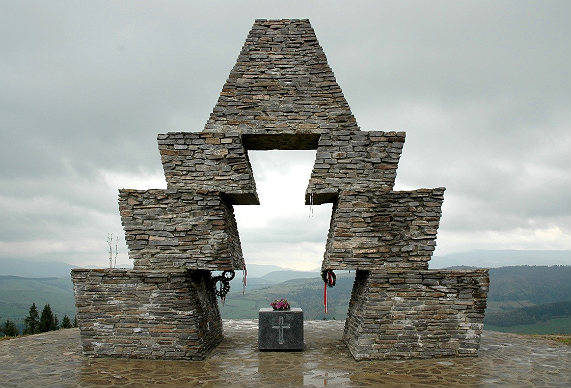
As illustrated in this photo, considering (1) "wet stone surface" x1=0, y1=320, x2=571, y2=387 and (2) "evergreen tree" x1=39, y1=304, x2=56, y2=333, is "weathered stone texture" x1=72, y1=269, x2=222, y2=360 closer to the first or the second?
(1) "wet stone surface" x1=0, y1=320, x2=571, y2=387

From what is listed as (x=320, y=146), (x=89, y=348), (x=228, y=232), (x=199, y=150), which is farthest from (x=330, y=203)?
A: (x=89, y=348)

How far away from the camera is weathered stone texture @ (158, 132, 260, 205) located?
1020 centimetres

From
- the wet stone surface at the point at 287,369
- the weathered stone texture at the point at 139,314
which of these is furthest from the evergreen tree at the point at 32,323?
the weathered stone texture at the point at 139,314

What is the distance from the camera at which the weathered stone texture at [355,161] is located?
400 inches

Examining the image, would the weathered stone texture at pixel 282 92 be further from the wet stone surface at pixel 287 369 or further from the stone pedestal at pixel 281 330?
the wet stone surface at pixel 287 369

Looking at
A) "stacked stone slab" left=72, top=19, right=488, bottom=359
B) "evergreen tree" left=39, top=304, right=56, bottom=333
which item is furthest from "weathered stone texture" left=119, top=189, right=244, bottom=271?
"evergreen tree" left=39, top=304, right=56, bottom=333

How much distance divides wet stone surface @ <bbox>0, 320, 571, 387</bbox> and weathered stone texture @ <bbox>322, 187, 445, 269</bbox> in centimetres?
228

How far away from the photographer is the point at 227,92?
1073 centimetres

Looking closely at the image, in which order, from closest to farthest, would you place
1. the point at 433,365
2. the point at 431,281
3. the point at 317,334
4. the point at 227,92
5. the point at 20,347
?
the point at 433,365
the point at 431,281
the point at 227,92
the point at 20,347
the point at 317,334

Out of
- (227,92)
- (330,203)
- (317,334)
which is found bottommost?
(317,334)

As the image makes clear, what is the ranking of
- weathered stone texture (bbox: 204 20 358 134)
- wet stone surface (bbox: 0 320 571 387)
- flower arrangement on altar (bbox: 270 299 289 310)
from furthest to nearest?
flower arrangement on altar (bbox: 270 299 289 310) < weathered stone texture (bbox: 204 20 358 134) < wet stone surface (bbox: 0 320 571 387)

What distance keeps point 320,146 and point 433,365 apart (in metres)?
5.58

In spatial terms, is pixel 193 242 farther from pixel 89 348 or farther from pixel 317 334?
pixel 317 334

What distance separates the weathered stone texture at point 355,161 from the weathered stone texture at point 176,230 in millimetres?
2379
